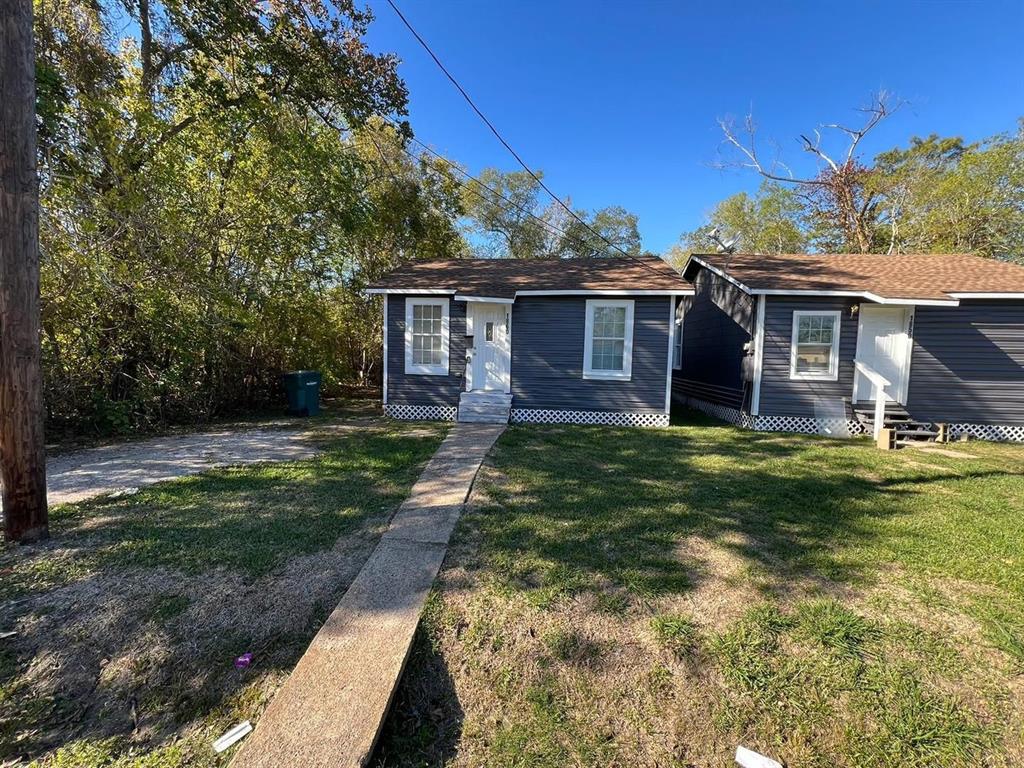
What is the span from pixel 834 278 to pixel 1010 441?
175 inches

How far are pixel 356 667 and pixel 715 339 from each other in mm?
10758

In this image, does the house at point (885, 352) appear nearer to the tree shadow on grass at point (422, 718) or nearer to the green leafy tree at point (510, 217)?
the tree shadow on grass at point (422, 718)

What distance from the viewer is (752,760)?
1.90 meters

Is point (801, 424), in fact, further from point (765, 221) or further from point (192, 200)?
point (765, 221)

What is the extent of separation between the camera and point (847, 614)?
2.73 m

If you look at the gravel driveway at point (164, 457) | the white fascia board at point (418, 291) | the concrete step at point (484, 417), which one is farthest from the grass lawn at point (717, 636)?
the white fascia board at point (418, 291)

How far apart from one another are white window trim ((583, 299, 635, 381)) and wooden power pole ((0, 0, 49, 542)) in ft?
25.4

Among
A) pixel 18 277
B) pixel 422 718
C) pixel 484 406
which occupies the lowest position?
pixel 422 718

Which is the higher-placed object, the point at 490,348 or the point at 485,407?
the point at 490,348

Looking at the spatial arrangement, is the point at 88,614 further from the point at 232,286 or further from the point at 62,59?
the point at 62,59

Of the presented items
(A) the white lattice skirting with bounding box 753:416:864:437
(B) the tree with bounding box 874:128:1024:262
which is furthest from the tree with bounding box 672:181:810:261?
(A) the white lattice skirting with bounding box 753:416:864:437

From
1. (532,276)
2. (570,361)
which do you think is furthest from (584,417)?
(532,276)

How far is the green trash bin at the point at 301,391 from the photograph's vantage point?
9.62 metres

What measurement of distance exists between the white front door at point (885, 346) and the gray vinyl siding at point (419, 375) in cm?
791
